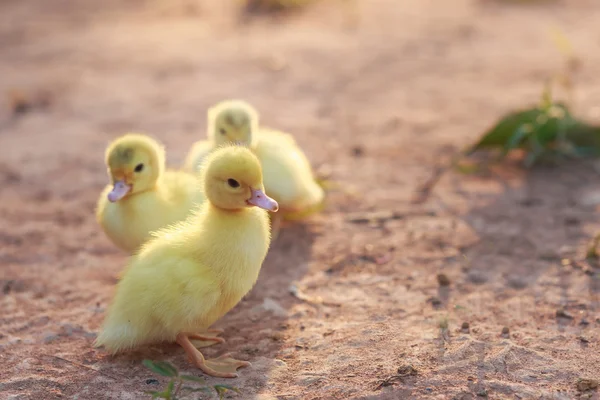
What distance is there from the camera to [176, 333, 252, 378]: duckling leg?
322 centimetres

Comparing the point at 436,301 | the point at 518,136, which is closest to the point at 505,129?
the point at 518,136

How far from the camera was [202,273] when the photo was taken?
326 cm

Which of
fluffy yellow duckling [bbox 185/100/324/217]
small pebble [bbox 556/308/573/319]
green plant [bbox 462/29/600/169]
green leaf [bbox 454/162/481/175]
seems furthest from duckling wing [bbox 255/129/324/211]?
small pebble [bbox 556/308/573/319]

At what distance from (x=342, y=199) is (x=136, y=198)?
1.66 meters

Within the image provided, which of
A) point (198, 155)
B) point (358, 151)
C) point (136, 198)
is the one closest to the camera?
point (136, 198)

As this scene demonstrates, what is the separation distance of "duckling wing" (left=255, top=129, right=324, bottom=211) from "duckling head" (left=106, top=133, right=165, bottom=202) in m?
0.72

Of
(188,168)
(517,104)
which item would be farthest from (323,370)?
(517,104)

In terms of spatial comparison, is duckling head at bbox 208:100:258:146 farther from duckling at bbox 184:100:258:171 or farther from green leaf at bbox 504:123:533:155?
green leaf at bbox 504:123:533:155

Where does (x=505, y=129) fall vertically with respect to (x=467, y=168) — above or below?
above

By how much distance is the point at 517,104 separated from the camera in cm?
652

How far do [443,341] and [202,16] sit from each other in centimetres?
701

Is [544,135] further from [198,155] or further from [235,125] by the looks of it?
[198,155]

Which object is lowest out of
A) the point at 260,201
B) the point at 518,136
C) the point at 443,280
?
the point at 443,280

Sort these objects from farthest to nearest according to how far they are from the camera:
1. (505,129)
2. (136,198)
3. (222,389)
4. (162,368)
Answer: (505,129) < (136,198) < (222,389) < (162,368)
